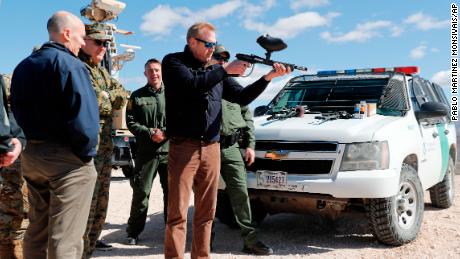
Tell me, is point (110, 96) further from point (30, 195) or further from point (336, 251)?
point (336, 251)

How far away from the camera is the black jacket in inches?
106

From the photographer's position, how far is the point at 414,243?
15.6 ft

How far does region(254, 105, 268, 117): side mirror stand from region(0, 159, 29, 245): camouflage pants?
10.4 feet

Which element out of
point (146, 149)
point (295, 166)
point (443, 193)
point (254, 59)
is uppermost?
point (254, 59)

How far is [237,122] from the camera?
4.54 m

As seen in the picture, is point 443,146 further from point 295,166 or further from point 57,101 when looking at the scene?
point 57,101

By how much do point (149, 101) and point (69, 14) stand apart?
222 cm

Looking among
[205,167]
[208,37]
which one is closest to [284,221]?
[205,167]

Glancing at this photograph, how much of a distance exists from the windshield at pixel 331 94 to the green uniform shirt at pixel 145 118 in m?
1.54

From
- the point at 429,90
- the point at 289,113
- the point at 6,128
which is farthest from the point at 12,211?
the point at 429,90

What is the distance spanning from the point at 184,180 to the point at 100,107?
3.17 feet

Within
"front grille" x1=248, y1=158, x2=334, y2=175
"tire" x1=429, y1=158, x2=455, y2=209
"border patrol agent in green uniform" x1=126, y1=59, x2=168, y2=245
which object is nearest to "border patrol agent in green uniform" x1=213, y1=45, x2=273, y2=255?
"front grille" x1=248, y1=158, x2=334, y2=175

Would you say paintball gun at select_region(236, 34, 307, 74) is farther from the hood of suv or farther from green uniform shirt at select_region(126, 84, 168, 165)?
green uniform shirt at select_region(126, 84, 168, 165)

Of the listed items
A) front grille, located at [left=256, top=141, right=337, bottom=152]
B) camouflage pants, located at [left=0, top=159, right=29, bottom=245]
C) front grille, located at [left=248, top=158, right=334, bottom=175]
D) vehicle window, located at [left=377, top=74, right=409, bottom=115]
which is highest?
vehicle window, located at [left=377, top=74, right=409, bottom=115]
